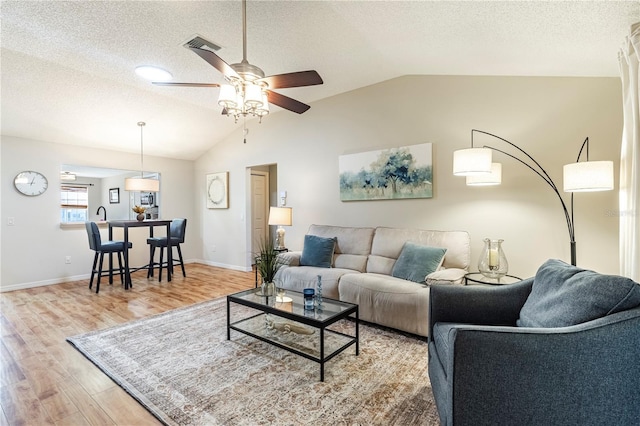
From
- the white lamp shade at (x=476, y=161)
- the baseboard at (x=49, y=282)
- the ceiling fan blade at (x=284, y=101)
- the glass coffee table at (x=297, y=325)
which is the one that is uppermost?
the ceiling fan blade at (x=284, y=101)

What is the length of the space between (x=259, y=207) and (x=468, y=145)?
14.1 ft

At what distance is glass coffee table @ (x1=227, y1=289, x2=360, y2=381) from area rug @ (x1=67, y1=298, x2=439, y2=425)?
100mm

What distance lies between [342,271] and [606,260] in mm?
2439

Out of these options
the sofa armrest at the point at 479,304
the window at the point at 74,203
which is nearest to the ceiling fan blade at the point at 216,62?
the sofa armrest at the point at 479,304

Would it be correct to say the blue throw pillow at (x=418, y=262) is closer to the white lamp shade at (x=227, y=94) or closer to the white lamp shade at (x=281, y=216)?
the white lamp shade at (x=281, y=216)

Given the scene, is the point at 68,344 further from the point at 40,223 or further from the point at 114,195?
the point at 114,195

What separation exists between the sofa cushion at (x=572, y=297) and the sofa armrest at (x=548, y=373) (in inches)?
2.2

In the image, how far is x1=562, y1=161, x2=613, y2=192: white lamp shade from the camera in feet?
6.97

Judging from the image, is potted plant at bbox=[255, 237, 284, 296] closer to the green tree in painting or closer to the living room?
the living room

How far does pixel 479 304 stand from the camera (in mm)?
1777

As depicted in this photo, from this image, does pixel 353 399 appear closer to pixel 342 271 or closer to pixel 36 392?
pixel 342 271

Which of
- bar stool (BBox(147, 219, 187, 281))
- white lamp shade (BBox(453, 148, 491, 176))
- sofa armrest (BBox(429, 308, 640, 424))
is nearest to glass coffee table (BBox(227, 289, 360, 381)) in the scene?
sofa armrest (BBox(429, 308, 640, 424))

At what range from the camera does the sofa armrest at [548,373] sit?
3.59 ft

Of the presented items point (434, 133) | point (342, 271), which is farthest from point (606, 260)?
point (342, 271)
